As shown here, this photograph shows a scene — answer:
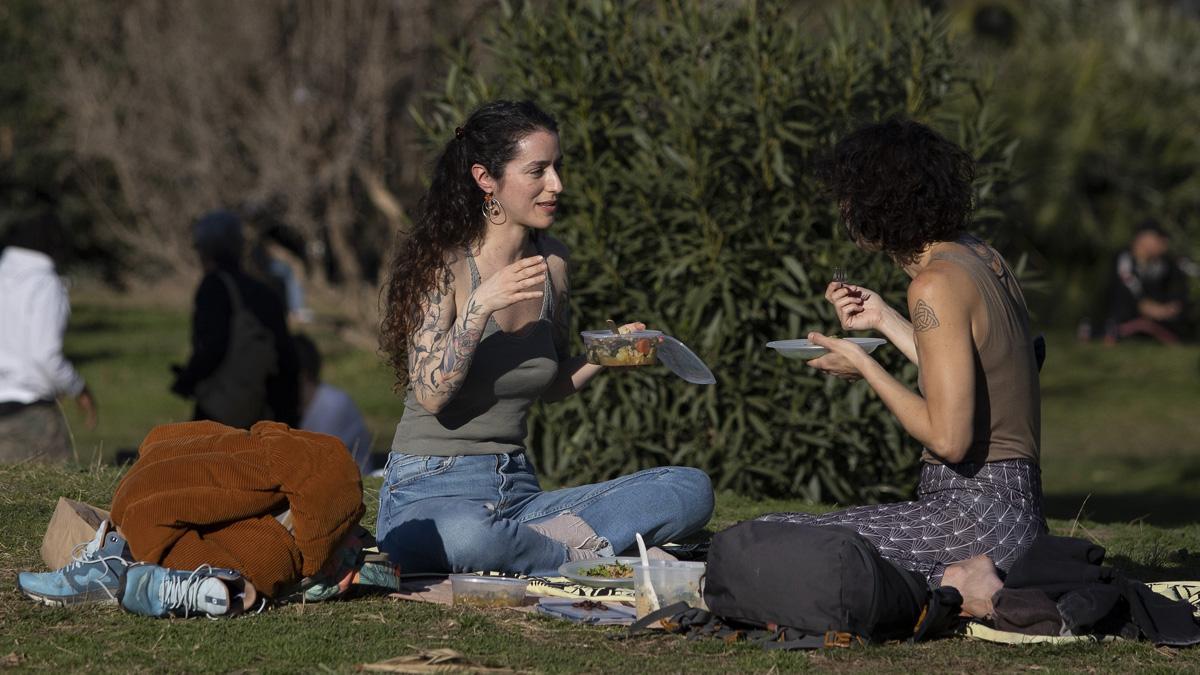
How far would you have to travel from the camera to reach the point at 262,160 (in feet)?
52.0

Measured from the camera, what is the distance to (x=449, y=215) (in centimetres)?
500

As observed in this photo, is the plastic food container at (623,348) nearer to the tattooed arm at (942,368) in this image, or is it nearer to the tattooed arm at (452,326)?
the tattooed arm at (452,326)

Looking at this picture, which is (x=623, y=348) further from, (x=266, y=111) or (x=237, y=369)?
(x=266, y=111)

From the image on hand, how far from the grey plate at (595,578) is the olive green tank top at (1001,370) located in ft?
3.28

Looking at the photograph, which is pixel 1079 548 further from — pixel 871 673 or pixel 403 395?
pixel 403 395

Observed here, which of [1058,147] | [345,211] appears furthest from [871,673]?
[1058,147]

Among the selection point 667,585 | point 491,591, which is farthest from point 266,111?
point 667,585

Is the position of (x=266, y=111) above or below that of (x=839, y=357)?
below

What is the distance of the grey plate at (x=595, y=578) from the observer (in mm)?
4648

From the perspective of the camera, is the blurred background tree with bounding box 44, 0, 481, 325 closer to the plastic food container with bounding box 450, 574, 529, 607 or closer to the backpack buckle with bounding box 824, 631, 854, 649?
the plastic food container with bounding box 450, 574, 529, 607

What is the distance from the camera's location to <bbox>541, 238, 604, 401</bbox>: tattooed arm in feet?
17.3

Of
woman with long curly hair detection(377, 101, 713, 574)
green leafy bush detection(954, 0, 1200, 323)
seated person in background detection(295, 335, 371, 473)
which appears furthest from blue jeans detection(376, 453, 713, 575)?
green leafy bush detection(954, 0, 1200, 323)

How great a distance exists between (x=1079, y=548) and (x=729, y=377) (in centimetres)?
340

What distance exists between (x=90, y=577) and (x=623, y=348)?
1731 mm
